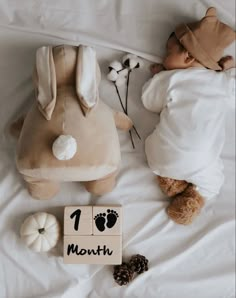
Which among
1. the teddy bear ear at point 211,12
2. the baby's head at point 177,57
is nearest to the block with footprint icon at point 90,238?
the baby's head at point 177,57

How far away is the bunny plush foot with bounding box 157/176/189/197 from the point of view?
110 cm

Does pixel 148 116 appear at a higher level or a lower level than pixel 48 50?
lower

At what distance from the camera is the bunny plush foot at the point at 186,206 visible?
108 centimetres

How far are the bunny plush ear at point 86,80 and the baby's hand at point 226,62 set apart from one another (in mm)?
317

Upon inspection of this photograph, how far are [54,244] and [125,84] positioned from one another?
0.43 meters

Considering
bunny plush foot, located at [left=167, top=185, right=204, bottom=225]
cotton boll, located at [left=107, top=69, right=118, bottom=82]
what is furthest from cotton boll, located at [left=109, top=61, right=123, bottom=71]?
bunny plush foot, located at [left=167, top=185, right=204, bottom=225]

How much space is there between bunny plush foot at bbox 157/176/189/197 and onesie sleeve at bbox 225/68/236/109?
226 mm

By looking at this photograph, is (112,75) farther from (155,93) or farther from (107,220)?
(107,220)

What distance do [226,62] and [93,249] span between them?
0.55 metres

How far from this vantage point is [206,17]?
105 centimetres

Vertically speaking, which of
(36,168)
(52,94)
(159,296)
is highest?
(52,94)

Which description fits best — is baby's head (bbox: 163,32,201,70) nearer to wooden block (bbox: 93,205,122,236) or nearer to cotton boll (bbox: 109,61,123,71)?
cotton boll (bbox: 109,61,123,71)

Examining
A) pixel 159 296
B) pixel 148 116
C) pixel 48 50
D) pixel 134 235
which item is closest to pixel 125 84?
pixel 148 116

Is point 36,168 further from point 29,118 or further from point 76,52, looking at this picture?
point 76,52
